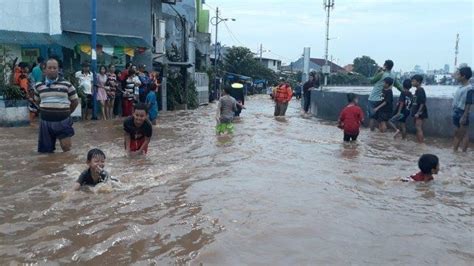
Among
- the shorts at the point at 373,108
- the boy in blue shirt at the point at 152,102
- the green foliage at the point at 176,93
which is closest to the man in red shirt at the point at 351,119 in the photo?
the shorts at the point at 373,108

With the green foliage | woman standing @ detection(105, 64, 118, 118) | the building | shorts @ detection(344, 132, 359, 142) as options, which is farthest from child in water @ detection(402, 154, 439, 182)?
the building

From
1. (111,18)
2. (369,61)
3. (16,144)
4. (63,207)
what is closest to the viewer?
(63,207)

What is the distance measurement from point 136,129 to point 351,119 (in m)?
5.04

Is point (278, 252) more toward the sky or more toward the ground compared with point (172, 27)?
more toward the ground

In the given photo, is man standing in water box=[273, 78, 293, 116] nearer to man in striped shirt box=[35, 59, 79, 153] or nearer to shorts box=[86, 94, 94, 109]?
shorts box=[86, 94, 94, 109]

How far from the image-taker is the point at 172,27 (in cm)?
2864

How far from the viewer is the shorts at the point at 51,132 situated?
772 centimetres

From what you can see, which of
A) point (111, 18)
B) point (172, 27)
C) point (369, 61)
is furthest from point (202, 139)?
point (369, 61)

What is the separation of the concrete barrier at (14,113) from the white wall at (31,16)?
3.88 metres

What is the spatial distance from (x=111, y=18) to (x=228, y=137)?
9597mm

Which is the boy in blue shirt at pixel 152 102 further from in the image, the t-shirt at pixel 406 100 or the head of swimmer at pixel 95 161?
the head of swimmer at pixel 95 161

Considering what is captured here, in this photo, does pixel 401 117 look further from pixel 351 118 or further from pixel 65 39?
pixel 65 39

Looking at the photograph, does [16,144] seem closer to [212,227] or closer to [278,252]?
[212,227]

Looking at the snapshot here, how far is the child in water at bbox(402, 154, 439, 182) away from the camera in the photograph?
6.46m
